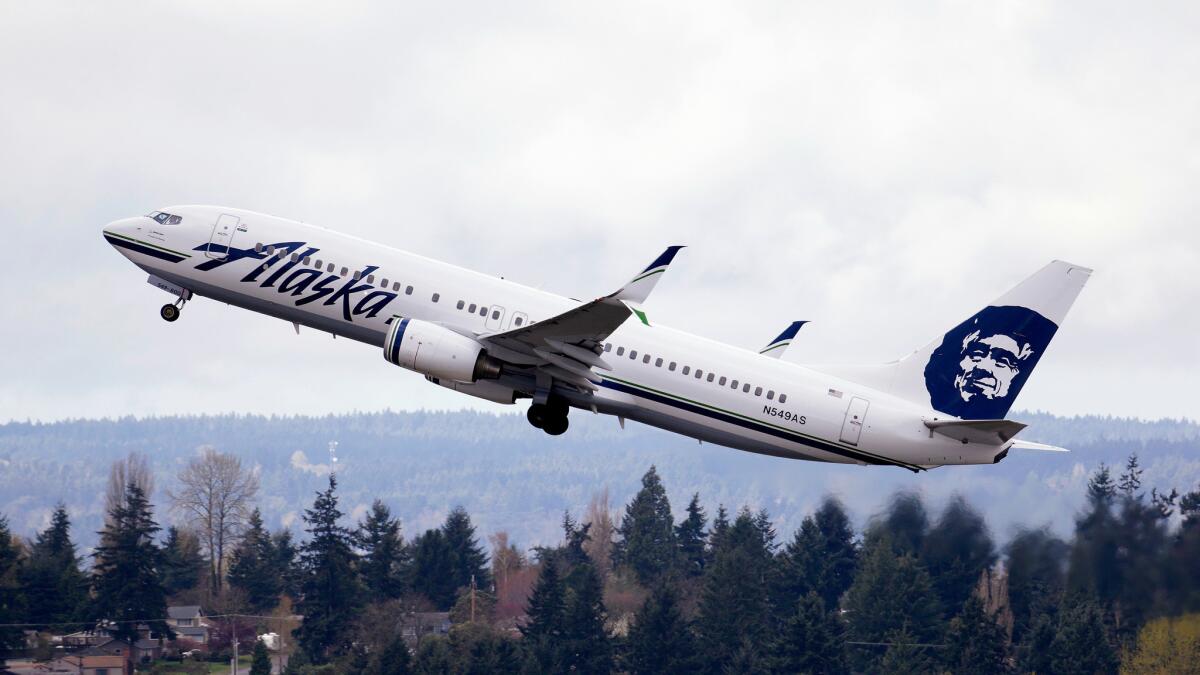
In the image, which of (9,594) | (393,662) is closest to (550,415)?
(393,662)

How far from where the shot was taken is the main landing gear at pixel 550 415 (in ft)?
160

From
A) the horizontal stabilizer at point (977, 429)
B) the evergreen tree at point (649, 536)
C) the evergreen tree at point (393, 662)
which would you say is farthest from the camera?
the evergreen tree at point (649, 536)

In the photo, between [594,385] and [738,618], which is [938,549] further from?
[738,618]

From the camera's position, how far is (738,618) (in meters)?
108

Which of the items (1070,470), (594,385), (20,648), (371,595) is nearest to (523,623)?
(371,595)

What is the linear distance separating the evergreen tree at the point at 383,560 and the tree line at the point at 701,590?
18 cm

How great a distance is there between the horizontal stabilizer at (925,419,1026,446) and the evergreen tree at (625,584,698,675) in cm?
5651

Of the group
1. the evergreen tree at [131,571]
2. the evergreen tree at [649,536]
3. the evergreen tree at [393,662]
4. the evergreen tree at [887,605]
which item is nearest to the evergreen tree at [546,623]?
the evergreen tree at [393,662]

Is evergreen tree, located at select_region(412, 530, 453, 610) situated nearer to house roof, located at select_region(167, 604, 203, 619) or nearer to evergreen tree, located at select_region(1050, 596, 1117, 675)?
house roof, located at select_region(167, 604, 203, 619)

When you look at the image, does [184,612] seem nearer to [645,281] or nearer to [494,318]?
[494,318]

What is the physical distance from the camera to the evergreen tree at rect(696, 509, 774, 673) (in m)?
105

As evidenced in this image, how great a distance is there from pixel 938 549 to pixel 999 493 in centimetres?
456

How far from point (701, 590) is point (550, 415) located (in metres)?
71.0

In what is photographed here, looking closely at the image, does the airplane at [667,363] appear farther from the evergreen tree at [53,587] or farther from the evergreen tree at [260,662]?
the evergreen tree at [53,587]
